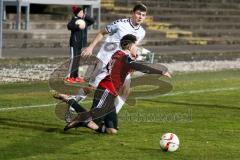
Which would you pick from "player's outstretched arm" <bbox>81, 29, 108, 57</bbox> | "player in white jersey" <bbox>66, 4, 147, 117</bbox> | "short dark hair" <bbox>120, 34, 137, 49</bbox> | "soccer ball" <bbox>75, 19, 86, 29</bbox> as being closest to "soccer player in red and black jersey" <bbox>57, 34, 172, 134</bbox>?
"short dark hair" <bbox>120, 34, 137, 49</bbox>

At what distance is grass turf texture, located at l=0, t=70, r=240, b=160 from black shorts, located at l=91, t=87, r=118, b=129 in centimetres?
22

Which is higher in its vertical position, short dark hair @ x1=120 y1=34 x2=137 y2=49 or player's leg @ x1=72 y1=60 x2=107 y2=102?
short dark hair @ x1=120 y1=34 x2=137 y2=49

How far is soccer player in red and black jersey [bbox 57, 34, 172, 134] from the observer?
→ 10.7 metres

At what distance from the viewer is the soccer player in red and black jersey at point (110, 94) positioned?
35.0 ft

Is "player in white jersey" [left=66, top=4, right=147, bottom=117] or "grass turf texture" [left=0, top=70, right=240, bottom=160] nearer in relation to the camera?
"grass turf texture" [left=0, top=70, right=240, bottom=160]

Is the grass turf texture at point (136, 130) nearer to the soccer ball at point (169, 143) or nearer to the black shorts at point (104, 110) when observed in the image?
the soccer ball at point (169, 143)

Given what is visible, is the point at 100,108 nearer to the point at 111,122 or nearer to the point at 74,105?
the point at 111,122

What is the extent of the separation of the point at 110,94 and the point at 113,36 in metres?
1.20

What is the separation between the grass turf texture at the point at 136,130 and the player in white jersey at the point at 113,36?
0.81 m

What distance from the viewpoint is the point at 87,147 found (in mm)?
9648

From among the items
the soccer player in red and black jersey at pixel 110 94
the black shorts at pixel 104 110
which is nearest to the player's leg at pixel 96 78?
the soccer player in red and black jersey at pixel 110 94

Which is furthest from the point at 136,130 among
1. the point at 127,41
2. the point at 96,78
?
the point at 127,41

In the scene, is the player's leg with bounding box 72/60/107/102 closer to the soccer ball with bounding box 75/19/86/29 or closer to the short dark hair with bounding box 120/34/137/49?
the short dark hair with bounding box 120/34/137/49

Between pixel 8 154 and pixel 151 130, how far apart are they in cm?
293
